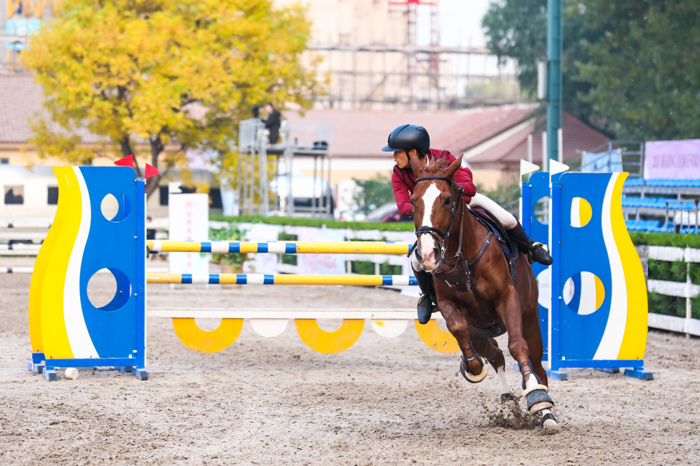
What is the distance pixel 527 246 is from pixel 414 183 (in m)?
1.03

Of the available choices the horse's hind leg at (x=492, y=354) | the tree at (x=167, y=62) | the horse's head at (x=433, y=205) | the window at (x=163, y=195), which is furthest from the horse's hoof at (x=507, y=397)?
the window at (x=163, y=195)

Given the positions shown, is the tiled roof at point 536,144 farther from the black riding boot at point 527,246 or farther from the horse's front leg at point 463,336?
the horse's front leg at point 463,336

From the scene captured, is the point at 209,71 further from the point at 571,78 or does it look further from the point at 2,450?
the point at 2,450

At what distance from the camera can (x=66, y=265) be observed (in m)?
7.57

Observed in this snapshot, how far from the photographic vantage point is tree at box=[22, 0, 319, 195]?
2934 cm

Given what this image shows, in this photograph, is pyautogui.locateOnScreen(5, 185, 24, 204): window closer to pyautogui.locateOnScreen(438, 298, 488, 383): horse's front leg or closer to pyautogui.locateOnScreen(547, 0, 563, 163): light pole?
pyautogui.locateOnScreen(547, 0, 563, 163): light pole

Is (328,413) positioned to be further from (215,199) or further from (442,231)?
(215,199)

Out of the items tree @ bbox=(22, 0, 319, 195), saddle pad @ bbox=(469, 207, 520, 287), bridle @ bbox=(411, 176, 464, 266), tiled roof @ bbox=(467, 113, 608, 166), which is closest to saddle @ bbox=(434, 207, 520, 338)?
saddle pad @ bbox=(469, 207, 520, 287)

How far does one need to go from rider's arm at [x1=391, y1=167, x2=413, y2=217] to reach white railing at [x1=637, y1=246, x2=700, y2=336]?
248 inches

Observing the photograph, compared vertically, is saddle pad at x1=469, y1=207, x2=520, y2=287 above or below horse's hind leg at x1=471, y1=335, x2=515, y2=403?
above

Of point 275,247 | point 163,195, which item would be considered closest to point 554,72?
point 275,247

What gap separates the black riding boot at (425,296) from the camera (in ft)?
19.8

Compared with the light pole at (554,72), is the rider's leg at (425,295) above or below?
below

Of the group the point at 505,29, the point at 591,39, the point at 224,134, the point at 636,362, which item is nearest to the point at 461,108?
the point at 505,29
